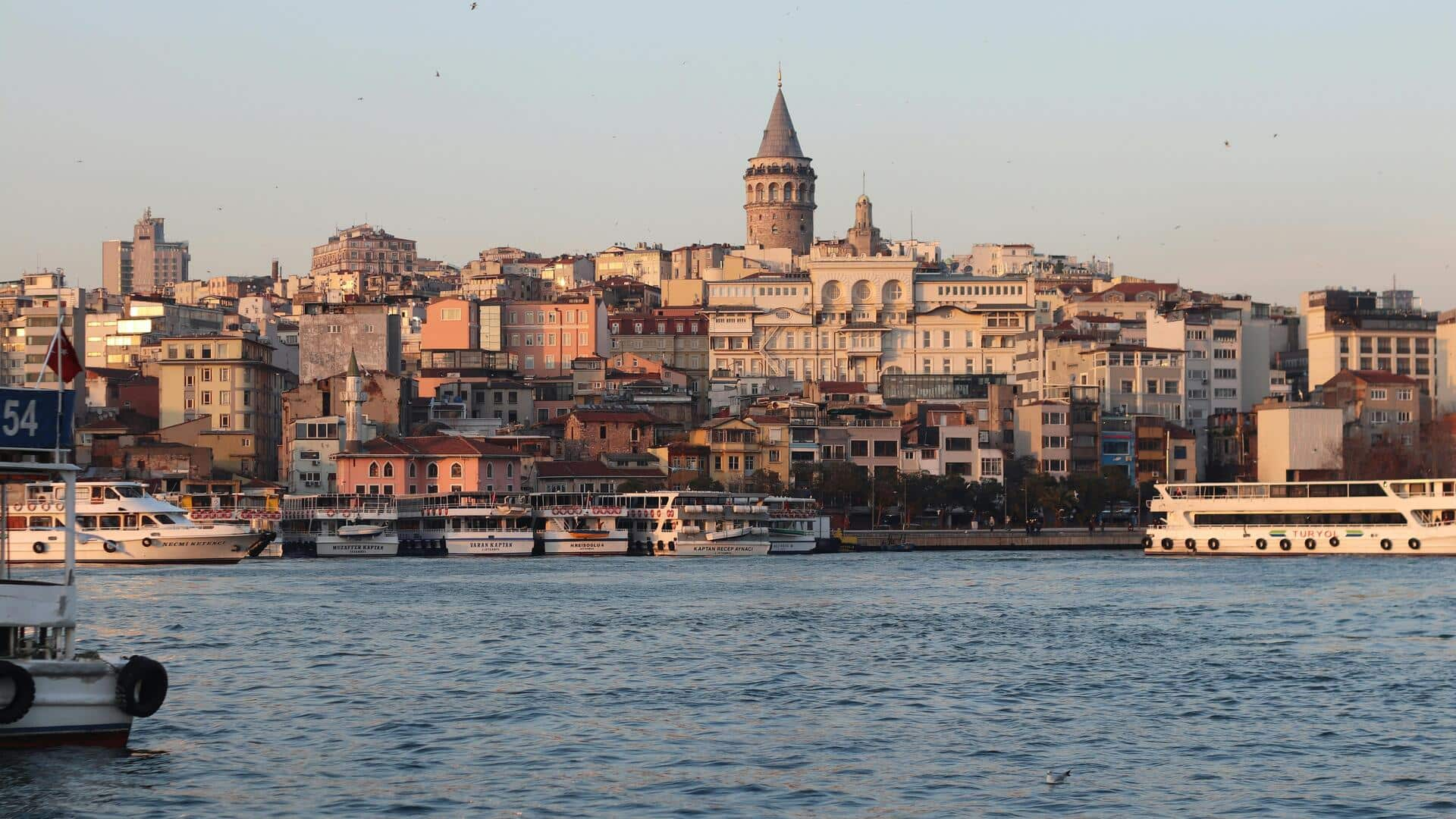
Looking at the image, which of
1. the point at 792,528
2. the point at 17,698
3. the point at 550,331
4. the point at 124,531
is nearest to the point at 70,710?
the point at 17,698

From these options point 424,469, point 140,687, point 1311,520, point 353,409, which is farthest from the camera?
point 353,409

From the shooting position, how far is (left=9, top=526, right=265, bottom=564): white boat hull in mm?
64812

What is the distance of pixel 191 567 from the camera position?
64.1 metres

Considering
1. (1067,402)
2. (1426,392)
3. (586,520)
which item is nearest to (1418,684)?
(586,520)

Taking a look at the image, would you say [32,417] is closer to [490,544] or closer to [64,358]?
[64,358]

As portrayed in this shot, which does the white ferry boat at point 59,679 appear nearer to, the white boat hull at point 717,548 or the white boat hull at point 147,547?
the white boat hull at point 147,547

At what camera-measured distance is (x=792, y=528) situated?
78.4 meters

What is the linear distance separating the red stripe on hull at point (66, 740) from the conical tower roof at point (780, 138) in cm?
14816

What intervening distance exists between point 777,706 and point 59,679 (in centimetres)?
935

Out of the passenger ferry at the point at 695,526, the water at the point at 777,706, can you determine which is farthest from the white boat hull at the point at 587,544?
the water at the point at 777,706

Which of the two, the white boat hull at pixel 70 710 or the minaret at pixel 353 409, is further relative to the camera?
the minaret at pixel 353 409

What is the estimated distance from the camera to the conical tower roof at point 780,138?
552 ft

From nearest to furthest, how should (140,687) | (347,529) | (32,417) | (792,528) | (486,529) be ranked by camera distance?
(32,417) → (140,687) → (347,529) → (486,529) → (792,528)

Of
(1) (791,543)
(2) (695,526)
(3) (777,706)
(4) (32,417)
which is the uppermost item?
(4) (32,417)
